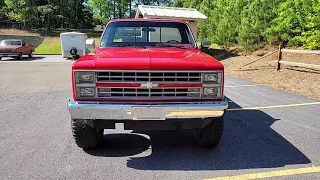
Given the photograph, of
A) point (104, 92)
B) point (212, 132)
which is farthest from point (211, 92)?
point (104, 92)

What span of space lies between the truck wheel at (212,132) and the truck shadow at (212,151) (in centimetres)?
14

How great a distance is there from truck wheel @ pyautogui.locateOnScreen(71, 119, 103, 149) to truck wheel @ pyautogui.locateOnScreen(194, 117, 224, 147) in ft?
4.93

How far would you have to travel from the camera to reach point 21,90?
9.15 m

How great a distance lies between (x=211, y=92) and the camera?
372 cm

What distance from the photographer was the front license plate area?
3496mm

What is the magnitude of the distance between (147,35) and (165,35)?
322mm

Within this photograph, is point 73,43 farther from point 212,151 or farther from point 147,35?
point 212,151

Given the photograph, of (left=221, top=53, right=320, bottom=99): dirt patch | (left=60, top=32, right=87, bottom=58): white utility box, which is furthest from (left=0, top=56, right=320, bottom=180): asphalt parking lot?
(left=60, top=32, right=87, bottom=58): white utility box

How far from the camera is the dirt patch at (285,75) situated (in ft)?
30.9

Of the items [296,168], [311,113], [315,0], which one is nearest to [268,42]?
[315,0]

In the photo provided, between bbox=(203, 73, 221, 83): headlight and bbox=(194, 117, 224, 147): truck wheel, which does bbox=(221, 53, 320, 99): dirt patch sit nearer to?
bbox=(194, 117, 224, 147): truck wheel

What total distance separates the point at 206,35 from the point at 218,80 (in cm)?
2176

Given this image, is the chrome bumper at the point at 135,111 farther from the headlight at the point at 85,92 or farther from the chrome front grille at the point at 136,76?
the chrome front grille at the point at 136,76

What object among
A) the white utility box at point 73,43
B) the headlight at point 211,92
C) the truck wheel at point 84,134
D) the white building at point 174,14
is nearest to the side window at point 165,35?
the headlight at point 211,92
